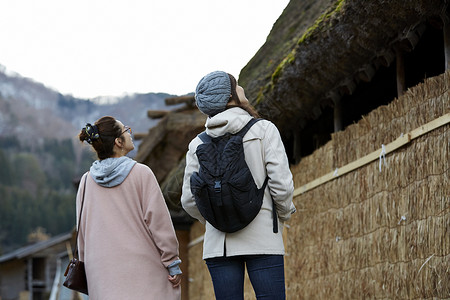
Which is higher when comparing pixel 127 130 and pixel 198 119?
pixel 198 119

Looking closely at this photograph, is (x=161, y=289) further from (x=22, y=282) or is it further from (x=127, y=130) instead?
(x=22, y=282)

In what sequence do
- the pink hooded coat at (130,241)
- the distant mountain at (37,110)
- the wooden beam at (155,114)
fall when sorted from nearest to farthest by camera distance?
1. the pink hooded coat at (130,241)
2. the wooden beam at (155,114)
3. the distant mountain at (37,110)

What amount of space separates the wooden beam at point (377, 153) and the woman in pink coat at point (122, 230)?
144 cm

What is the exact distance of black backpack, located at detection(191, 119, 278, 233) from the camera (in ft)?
9.51

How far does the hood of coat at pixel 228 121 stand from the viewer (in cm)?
304

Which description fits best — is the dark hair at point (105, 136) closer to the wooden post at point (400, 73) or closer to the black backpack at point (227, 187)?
the black backpack at point (227, 187)

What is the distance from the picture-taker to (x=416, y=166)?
3873 millimetres

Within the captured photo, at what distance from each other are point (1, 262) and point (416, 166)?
96.9 feet

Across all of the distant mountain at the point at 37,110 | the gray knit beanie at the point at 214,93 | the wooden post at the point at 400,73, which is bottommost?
the gray knit beanie at the point at 214,93

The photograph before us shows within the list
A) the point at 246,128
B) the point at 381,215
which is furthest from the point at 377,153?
the point at 246,128

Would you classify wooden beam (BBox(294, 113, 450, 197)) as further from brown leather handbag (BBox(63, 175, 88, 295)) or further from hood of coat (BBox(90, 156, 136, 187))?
brown leather handbag (BBox(63, 175, 88, 295))

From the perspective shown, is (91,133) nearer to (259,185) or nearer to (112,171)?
(112,171)

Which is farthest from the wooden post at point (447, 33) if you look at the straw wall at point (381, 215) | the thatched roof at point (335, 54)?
the straw wall at point (381, 215)

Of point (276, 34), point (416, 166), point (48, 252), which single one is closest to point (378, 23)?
point (416, 166)
